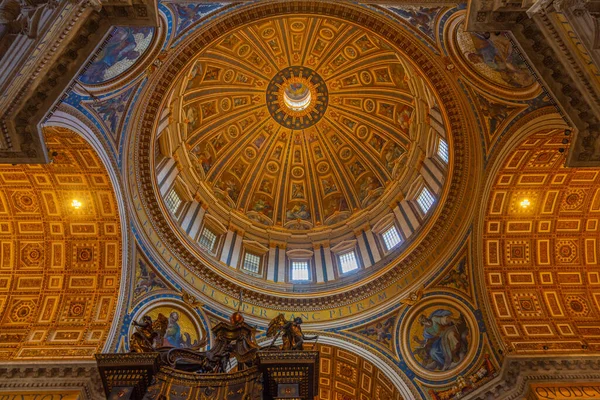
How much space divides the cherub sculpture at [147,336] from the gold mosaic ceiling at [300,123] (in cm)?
1385

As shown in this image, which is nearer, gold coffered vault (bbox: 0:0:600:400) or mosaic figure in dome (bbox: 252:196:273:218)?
gold coffered vault (bbox: 0:0:600:400)

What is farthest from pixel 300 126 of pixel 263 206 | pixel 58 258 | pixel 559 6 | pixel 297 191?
pixel 559 6

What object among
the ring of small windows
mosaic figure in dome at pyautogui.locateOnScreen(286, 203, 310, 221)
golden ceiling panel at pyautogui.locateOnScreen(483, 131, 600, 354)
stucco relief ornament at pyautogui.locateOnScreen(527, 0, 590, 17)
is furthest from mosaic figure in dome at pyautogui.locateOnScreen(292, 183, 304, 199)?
stucco relief ornament at pyautogui.locateOnScreen(527, 0, 590, 17)

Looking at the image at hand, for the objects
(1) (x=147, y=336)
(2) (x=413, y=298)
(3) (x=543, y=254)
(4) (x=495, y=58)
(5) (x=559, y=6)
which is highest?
(4) (x=495, y=58)

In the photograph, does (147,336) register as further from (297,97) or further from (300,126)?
(297,97)

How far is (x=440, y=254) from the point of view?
19.1 meters

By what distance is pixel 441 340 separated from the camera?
58.7ft

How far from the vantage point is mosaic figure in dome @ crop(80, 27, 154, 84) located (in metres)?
13.1

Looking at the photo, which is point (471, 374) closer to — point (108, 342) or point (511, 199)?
point (511, 199)

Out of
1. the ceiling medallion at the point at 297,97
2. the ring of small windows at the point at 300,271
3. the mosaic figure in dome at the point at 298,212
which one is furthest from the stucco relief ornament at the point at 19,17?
the ceiling medallion at the point at 297,97

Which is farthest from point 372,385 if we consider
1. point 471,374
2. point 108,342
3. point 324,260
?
point 108,342

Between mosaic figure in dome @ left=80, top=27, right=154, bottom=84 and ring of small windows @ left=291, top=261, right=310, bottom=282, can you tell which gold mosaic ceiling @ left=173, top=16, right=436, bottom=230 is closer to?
ring of small windows @ left=291, top=261, right=310, bottom=282

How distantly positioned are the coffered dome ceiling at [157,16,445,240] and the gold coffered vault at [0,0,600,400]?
0.84 meters

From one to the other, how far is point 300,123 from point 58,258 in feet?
61.9
